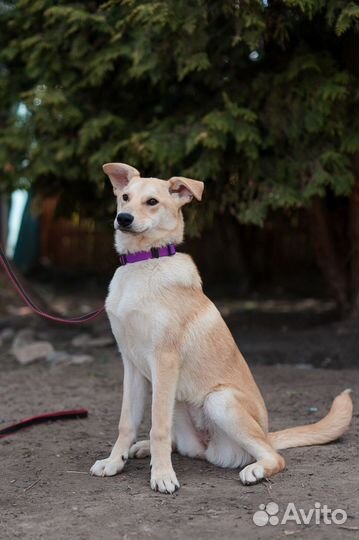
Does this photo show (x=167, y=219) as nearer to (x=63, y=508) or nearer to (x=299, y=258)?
(x=63, y=508)

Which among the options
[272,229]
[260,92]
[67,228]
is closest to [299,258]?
[272,229]

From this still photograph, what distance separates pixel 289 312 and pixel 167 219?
22.1 feet

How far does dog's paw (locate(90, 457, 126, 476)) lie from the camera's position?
4293 millimetres

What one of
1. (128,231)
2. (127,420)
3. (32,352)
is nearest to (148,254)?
(128,231)

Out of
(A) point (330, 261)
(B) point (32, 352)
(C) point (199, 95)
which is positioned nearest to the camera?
(C) point (199, 95)

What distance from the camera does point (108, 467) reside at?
14.1ft

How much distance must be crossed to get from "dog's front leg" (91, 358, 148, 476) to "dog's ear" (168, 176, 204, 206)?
43.9 inches

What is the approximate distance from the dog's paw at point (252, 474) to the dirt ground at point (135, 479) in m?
0.05

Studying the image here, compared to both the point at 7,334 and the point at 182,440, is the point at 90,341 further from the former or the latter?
the point at 182,440

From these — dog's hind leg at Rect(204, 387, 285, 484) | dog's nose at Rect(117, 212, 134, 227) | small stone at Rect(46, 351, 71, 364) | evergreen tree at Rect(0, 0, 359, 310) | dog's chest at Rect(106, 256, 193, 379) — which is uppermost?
evergreen tree at Rect(0, 0, 359, 310)

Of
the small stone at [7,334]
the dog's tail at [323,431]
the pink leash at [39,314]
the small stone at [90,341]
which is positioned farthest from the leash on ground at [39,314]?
the small stone at [7,334]

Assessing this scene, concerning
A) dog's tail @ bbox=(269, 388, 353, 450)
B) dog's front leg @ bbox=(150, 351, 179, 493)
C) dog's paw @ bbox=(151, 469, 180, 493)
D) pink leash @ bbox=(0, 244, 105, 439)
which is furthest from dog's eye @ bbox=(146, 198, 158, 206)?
dog's tail @ bbox=(269, 388, 353, 450)

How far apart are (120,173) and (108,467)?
75.2 inches

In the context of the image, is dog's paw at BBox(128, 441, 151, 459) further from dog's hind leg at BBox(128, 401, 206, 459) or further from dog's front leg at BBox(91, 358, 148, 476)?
dog's front leg at BBox(91, 358, 148, 476)
